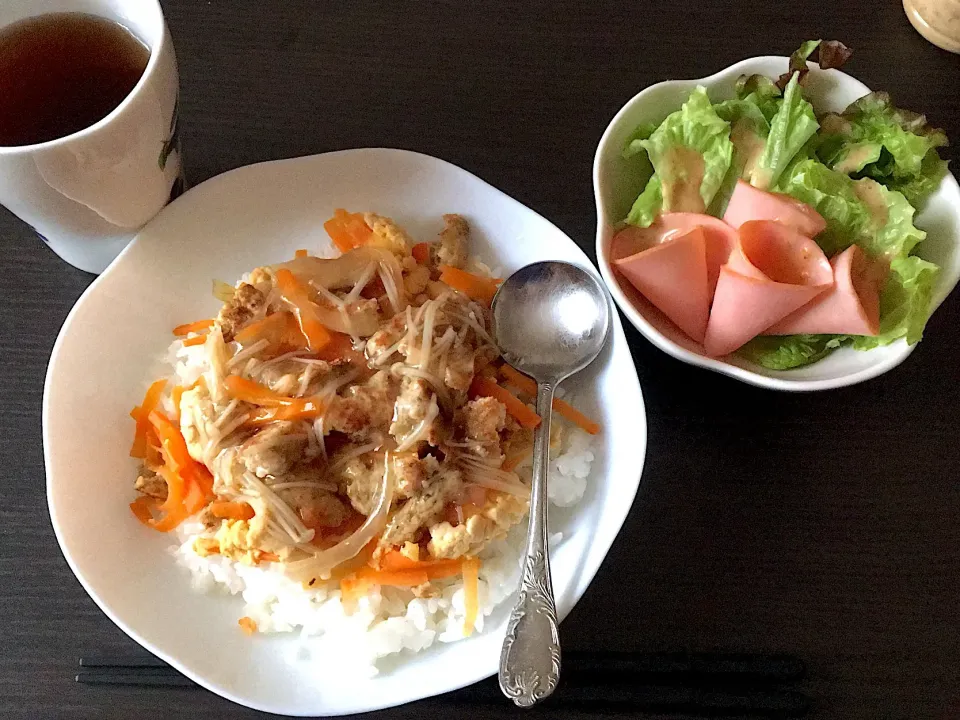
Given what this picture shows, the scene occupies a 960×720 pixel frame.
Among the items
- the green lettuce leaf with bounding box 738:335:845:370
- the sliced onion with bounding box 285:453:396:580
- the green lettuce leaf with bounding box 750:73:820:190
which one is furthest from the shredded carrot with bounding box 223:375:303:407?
the green lettuce leaf with bounding box 750:73:820:190

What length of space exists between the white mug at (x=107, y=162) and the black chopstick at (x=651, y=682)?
2.41ft

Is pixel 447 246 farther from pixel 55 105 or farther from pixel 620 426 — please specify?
pixel 55 105

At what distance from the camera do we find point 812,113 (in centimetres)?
127

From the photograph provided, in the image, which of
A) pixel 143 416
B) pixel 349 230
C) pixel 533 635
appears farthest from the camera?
pixel 349 230

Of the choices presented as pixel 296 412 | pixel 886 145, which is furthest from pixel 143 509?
Result: pixel 886 145

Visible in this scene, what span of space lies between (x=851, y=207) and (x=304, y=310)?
0.98m

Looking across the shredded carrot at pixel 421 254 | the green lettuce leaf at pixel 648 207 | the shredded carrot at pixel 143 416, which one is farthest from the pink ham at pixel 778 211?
the shredded carrot at pixel 143 416

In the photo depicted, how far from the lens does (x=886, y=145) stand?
1291 mm

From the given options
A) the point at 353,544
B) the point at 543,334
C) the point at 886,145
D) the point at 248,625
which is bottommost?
the point at 248,625

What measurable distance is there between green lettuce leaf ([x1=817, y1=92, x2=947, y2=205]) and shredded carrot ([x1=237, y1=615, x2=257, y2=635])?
1.30 meters

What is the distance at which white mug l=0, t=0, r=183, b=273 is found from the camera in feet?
3.57

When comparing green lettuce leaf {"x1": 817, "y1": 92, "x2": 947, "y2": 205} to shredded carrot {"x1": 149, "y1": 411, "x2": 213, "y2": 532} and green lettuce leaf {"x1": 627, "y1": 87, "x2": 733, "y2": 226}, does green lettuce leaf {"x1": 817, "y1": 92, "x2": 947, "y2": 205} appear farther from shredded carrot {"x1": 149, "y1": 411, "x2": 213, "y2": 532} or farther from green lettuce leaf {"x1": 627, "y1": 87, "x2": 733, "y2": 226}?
shredded carrot {"x1": 149, "y1": 411, "x2": 213, "y2": 532}

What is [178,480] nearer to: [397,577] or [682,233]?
[397,577]

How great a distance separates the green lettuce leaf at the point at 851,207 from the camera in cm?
126
